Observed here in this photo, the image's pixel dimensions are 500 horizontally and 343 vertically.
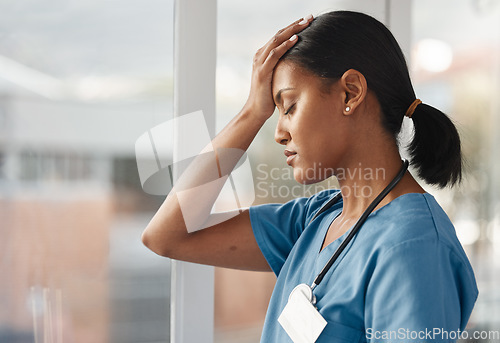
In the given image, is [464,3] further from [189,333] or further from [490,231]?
[189,333]

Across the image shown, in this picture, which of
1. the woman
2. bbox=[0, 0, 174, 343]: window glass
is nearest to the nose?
the woman

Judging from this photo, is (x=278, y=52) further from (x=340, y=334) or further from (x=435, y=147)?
(x=340, y=334)

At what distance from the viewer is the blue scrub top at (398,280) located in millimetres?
823

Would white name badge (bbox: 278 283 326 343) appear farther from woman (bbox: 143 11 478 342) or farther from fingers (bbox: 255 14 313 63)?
fingers (bbox: 255 14 313 63)

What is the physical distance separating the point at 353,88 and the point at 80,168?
2.39ft

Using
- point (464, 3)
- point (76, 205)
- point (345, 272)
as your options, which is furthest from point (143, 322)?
point (464, 3)

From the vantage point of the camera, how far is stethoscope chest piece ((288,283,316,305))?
989mm

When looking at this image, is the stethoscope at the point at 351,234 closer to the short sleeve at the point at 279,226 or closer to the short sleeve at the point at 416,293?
the short sleeve at the point at 416,293

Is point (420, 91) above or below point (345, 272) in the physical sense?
above

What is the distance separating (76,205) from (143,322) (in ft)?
1.18

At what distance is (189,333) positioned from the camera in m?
1.40

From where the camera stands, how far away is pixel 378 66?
1.01 meters

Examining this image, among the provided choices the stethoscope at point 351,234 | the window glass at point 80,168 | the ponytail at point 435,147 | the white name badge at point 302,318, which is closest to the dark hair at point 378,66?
the ponytail at point 435,147

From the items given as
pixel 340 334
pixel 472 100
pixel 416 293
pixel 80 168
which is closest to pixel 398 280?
pixel 416 293
